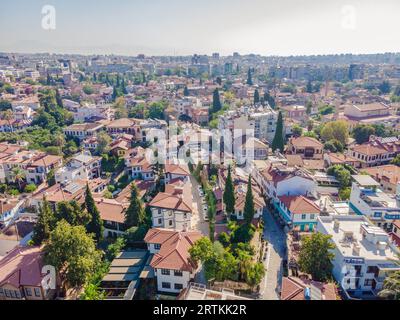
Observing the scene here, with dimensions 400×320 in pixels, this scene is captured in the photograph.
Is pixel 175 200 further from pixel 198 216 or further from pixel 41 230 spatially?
pixel 41 230

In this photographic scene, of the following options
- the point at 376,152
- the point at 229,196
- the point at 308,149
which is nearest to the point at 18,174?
the point at 229,196

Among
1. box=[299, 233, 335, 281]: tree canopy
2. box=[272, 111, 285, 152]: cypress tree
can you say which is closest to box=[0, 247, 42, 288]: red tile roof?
box=[299, 233, 335, 281]: tree canopy

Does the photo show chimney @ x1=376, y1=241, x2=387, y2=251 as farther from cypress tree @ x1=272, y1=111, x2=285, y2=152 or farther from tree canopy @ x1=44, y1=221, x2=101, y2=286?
cypress tree @ x1=272, y1=111, x2=285, y2=152

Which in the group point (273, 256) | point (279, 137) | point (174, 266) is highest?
point (279, 137)

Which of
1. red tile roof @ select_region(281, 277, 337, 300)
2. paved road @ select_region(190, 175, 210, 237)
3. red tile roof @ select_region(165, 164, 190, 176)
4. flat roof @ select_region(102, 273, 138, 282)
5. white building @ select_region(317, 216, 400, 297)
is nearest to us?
red tile roof @ select_region(281, 277, 337, 300)

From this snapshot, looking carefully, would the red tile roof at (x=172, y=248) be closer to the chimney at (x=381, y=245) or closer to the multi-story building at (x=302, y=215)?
the multi-story building at (x=302, y=215)

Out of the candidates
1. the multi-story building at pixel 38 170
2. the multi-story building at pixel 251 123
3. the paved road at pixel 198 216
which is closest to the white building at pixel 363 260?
the paved road at pixel 198 216

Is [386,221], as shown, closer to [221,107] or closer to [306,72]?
[221,107]
